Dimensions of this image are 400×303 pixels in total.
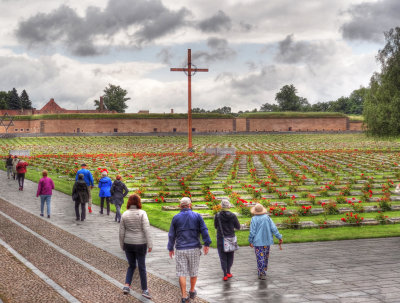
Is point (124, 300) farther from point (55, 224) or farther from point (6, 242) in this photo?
point (55, 224)

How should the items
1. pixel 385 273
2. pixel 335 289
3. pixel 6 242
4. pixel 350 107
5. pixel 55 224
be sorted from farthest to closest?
pixel 350 107
pixel 55 224
pixel 6 242
pixel 385 273
pixel 335 289

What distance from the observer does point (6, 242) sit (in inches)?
449

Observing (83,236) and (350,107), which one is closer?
(83,236)

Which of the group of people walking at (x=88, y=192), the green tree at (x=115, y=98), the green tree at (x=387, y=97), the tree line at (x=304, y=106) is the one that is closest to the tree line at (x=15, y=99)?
the green tree at (x=115, y=98)

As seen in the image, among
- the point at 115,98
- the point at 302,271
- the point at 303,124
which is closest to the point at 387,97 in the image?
the point at 302,271

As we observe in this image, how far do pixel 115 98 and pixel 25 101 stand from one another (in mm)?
24364

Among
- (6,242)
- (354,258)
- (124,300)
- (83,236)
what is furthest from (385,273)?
(6,242)

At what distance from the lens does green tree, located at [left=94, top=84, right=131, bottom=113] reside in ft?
375

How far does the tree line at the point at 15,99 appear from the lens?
120m

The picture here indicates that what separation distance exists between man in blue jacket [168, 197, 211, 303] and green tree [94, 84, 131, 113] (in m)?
109

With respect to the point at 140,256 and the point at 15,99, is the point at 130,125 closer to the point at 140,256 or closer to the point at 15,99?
the point at 15,99

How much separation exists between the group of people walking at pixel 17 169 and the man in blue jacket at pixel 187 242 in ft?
50.2

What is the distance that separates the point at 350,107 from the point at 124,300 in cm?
13274

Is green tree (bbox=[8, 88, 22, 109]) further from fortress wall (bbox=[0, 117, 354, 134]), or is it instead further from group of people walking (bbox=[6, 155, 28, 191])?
group of people walking (bbox=[6, 155, 28, 191])
